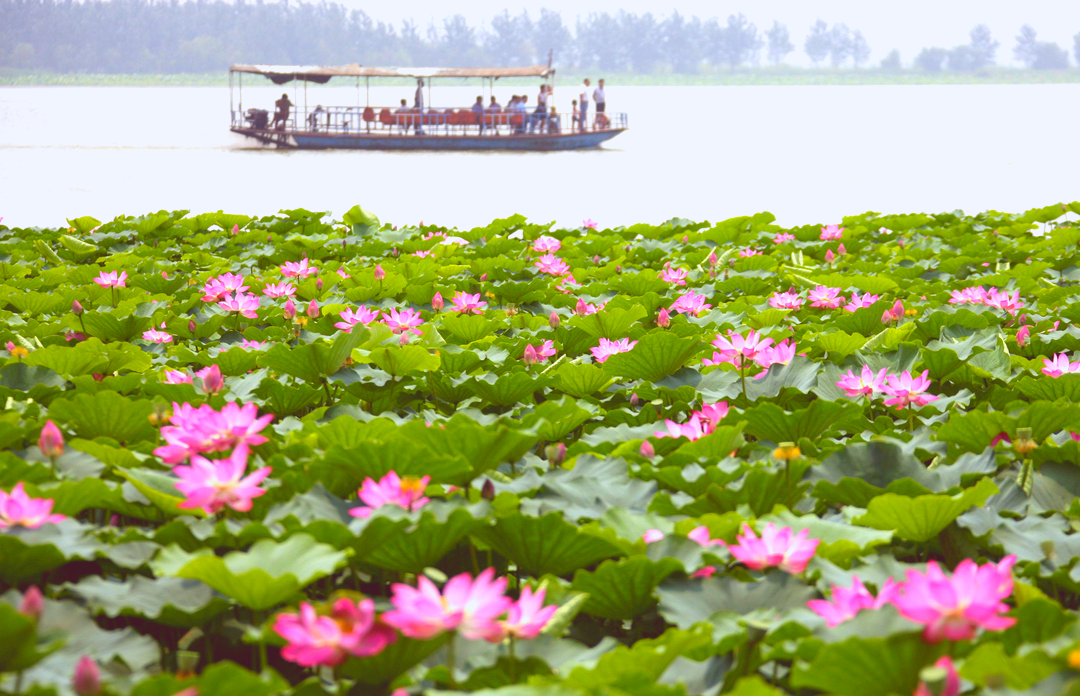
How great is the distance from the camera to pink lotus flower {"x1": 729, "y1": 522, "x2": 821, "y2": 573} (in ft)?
3.87

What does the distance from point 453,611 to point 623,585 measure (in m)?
0.34

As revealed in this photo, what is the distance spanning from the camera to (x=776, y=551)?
3.92 feet

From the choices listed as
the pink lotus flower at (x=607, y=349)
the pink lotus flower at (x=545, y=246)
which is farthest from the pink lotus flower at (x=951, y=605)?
the pink lotus flower at (x=545, y=246)

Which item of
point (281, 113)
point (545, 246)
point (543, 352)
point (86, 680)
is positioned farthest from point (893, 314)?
point (281, 113)

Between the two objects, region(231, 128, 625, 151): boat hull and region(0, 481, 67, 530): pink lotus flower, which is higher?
region(231, 128, 625, 151): boat hull

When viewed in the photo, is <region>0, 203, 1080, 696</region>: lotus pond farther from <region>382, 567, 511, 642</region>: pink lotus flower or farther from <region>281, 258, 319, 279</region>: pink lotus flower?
<region>281, 258, 319, 279</region>: pink lotus flower

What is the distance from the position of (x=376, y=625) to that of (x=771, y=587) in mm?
559

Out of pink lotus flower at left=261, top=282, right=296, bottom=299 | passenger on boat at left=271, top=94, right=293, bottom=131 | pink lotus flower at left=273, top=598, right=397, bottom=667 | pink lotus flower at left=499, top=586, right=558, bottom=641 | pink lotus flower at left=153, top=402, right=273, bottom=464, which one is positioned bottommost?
pink lotus flower at left=261, top=282, right=296, bottom=299

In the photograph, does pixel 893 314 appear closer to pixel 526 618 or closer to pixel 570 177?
pixel 526 618

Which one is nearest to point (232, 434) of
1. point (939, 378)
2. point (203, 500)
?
point (203, 500)

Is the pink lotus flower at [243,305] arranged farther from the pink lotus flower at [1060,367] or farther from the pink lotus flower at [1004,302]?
the pink lotus flower at [1004,302]

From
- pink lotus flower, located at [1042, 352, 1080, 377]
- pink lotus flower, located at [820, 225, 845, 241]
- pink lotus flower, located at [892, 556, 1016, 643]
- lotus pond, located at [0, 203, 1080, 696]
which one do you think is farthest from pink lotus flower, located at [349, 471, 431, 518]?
pink lotus flower, located at [820, 225, 845, 241]

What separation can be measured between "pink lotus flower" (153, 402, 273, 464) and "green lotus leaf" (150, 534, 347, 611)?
0.21 m

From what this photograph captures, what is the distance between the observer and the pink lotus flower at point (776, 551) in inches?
46.5
